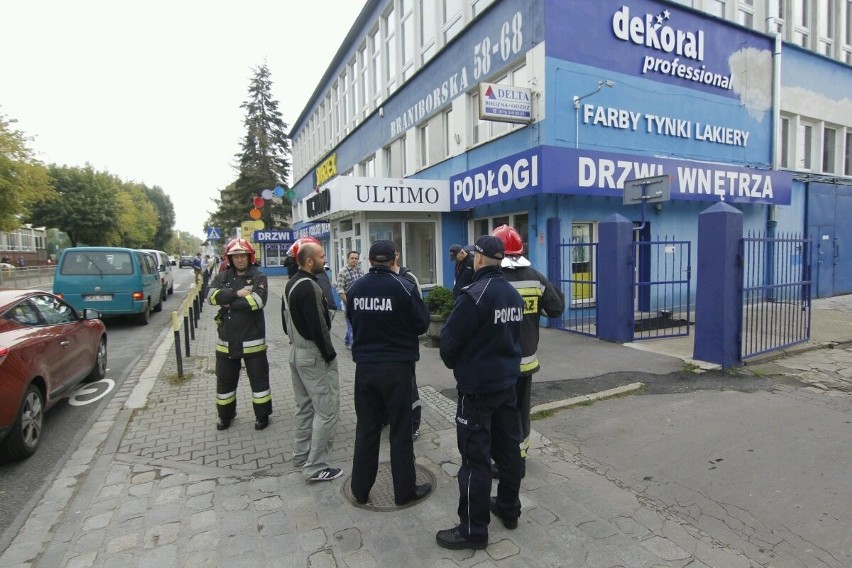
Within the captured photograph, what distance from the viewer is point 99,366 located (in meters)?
6.78

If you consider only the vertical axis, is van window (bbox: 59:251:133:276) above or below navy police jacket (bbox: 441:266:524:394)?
above

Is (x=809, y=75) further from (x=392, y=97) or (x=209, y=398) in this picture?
(x=209, y=398)

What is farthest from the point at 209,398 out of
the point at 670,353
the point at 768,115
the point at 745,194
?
the point at 768,115

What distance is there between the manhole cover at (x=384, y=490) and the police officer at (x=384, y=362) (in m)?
0.06

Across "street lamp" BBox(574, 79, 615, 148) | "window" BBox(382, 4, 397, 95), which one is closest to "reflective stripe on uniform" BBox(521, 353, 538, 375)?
"street lamp" BBox(574, 79, 615, 148)

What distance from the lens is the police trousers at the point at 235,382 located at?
4719 millimetres

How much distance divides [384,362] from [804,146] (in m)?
16.4

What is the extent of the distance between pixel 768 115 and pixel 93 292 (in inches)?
688

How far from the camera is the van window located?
10.7m

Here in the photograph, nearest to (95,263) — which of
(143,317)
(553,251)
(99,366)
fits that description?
(143,317)

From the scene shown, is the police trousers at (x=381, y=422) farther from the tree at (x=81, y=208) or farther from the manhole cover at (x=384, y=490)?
the tree at (x=81, y=208)

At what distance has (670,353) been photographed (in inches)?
284

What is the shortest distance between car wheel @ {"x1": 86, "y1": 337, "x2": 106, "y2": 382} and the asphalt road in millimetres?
97

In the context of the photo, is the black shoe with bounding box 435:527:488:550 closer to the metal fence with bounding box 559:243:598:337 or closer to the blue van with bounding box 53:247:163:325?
the metal fence with bounding box 559:243:598:337
